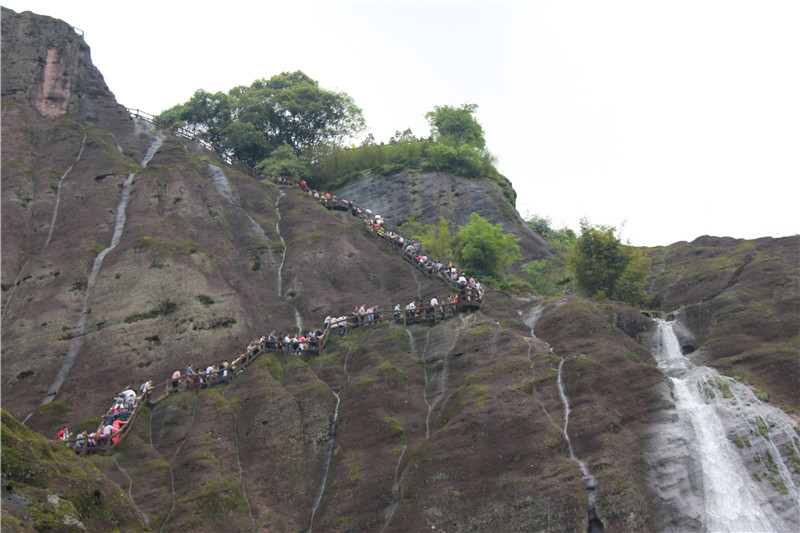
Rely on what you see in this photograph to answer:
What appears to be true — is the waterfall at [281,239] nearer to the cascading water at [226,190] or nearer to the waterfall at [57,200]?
the cascading water at [226,190]

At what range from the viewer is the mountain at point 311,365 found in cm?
2517

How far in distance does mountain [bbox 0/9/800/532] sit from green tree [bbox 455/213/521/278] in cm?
377

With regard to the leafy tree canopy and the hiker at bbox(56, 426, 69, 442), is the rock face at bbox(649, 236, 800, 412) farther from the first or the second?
the leafy tree canopy

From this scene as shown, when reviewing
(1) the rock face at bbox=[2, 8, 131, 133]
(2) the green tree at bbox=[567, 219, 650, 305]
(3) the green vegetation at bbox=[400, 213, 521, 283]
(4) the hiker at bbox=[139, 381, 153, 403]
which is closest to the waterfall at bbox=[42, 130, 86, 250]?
(1) the rock face at bbox=[2, 8, 131, 133]

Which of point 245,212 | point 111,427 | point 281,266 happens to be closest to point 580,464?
point 111,427

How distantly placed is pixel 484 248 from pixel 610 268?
8.82 metres

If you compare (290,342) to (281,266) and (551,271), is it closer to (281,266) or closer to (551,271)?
(281,266)

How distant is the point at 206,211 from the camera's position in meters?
48.6

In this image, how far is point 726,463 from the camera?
25.9 metres

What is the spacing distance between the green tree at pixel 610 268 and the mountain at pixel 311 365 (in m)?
2.21

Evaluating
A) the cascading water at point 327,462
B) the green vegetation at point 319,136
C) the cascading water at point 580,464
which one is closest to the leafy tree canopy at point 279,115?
the green vegetation at point 319,136

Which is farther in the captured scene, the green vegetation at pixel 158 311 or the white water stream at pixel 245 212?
the white water stream at pixel 245 212

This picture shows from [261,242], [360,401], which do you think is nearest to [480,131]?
[261,242]

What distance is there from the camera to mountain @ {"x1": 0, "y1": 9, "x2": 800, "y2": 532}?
25172 millimetres
